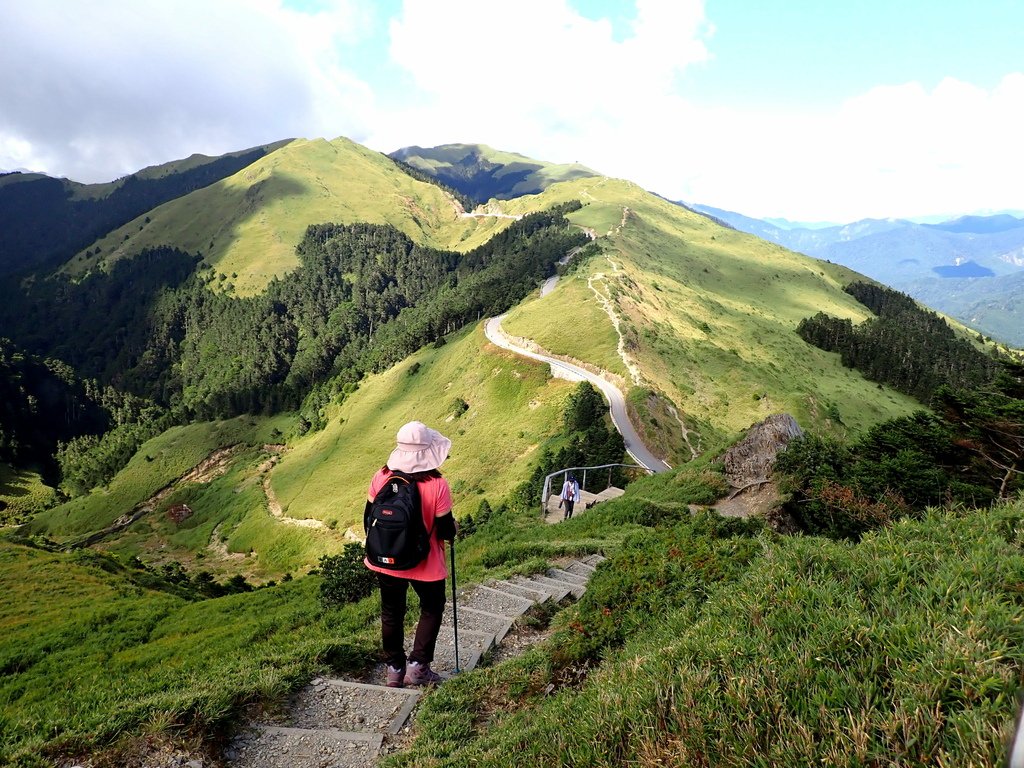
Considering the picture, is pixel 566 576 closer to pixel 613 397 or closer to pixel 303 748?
pixel 303 748

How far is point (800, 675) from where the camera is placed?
124 inches

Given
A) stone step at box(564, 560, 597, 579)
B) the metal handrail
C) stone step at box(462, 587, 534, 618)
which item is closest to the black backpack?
stone step at box(462, 587, 534, 618)

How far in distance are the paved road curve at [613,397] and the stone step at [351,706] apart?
2680cm

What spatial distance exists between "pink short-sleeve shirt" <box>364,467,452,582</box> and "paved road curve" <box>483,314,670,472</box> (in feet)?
87.8

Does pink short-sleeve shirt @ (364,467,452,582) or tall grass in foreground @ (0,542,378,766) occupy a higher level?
pink short-sleeve shirt @ (364,467,452,582)

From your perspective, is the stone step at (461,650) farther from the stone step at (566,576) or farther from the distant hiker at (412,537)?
the stone step at (566,576)

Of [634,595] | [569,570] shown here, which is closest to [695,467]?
[569,570]

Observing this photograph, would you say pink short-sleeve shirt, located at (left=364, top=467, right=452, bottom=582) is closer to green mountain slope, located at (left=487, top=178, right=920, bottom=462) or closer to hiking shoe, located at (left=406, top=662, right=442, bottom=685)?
hiking shoe, located at (left=406, top=662, right=442, bottom=685)

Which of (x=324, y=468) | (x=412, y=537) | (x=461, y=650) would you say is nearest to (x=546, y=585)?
(x=461, y=650)

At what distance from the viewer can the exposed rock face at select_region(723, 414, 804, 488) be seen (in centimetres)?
1700

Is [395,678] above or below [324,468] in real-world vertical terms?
above

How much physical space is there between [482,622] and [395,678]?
235cm

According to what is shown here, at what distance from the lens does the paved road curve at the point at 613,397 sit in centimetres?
3306

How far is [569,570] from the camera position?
12.0 meters
